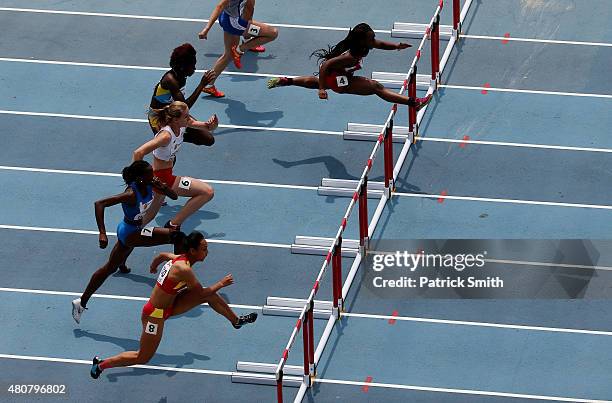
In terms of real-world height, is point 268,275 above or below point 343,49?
below

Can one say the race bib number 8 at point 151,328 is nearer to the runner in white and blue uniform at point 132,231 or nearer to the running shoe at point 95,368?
the running shoe at point 95,368

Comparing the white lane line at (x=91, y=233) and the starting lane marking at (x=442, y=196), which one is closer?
the white lane line at (x=91, y=233)

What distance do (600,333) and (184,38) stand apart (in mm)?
7384

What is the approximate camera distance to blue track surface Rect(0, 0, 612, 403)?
1380 centimetres

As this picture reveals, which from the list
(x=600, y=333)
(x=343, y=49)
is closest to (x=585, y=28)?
(x=343, y=49)

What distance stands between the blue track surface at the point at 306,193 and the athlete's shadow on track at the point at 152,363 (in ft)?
0.06

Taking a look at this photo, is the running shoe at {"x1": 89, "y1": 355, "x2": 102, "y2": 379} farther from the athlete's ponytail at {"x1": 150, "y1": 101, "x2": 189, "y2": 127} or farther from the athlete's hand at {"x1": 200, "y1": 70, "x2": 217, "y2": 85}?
the athlete's hand at {"x1": 200, "y1": 70, "x2": 217, "y2": 85}

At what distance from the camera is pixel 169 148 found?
48.5 ft

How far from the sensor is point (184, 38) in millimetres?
19219

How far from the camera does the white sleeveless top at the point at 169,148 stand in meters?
14.8

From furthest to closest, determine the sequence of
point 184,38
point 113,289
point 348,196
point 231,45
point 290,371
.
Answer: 1. point 184,38
2. point 231,45
3. point 348,196
4. point 113,289
5. point 290,371

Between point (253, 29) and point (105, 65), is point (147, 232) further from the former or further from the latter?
point (105, 65)

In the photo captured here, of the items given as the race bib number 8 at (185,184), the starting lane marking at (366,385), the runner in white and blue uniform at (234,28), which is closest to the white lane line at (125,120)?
the runner in white and blue uniform at (234,28)

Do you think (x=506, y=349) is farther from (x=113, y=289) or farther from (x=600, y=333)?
(x=113, y=289)
